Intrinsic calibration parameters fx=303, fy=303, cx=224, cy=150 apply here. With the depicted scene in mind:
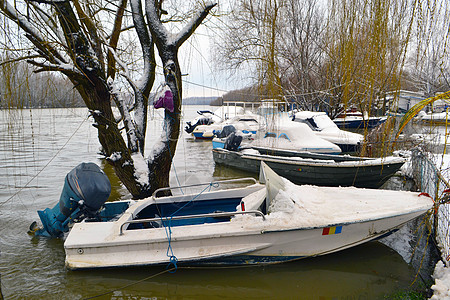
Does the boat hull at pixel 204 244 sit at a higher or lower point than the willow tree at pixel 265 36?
lower

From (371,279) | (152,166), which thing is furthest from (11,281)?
(371,279)

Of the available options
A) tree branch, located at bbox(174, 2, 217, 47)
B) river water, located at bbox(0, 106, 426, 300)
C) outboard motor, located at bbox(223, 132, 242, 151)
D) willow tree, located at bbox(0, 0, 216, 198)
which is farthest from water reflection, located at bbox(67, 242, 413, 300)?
outboard motor, located at bbox(223, 132, 242, 151)

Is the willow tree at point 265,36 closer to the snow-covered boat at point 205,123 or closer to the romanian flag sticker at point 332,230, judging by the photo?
the romanian flag sticker at point 332,230

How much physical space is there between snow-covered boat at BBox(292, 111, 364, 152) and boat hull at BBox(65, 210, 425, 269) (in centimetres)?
809

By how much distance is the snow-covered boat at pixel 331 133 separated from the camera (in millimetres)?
13570

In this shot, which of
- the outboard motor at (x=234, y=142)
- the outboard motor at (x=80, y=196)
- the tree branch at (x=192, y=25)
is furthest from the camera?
the outboard motor at (x=234, y=142)

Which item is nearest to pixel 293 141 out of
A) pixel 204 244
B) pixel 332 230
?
pixel 332 230

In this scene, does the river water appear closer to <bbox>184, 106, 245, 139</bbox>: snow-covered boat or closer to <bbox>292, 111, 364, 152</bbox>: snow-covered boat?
<bbox>292, 111, 364, 152</bbox>: snow-covered boat

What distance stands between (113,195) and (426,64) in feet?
27.4

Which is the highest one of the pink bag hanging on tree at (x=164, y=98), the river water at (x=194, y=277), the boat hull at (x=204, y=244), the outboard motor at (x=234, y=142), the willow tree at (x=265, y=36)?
the willow tree at (x=265, y=36)

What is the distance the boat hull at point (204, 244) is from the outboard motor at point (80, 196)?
0.85 meters

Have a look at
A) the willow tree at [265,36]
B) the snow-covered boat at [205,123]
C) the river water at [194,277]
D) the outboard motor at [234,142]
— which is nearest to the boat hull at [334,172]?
the outboard motor at [234,142]

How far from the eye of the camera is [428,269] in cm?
460

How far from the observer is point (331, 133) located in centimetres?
1459
